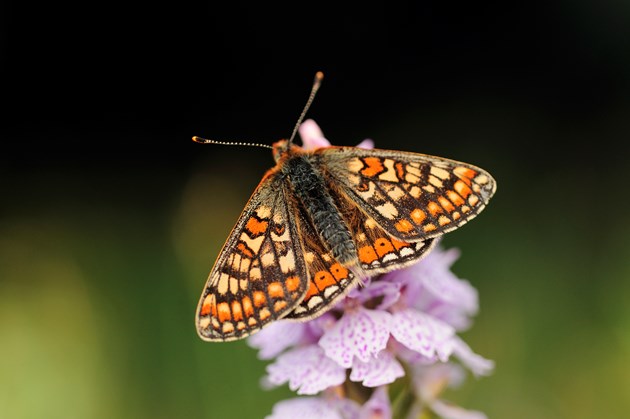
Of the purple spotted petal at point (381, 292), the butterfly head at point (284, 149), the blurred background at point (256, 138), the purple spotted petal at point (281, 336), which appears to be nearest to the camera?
the purple spotted petal at point (381, 292)

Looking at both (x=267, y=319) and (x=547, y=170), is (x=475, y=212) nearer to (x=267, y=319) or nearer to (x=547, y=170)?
(x=267, y=319)

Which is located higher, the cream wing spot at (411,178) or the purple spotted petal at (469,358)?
the cream wing spot at (411,178)

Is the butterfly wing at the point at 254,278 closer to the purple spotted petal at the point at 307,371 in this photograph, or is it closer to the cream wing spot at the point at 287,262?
the cream wing spot at the point at 287,262

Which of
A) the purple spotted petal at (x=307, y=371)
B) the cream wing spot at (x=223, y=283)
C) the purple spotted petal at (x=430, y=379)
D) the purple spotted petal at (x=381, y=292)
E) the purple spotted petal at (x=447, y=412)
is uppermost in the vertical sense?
the cream wing spot at (x=223, y=283)

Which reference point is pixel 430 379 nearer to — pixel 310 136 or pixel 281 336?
pixel 281 336

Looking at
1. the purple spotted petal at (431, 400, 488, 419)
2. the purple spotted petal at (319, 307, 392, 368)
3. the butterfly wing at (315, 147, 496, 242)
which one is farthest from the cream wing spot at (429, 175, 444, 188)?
the purple spotted petal at (431, 400, 488, 419)

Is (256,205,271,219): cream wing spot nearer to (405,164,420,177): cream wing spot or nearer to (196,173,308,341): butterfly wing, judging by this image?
(196,173,308,341): butterfly wing

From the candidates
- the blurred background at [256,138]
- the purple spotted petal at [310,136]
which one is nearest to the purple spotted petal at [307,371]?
the purple spotted petal at [310,136]
